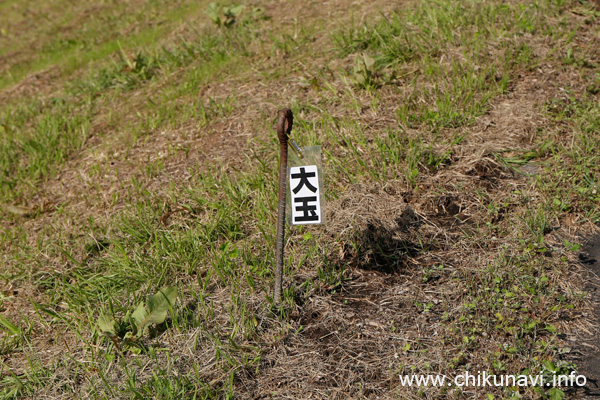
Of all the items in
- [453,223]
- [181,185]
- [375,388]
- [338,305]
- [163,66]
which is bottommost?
[375,388]

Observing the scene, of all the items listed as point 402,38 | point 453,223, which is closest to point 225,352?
point 453,223

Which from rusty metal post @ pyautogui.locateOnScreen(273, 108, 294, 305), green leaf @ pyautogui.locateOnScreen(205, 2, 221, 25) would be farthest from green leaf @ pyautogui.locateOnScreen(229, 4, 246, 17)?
rusty metal post @ pyautogui.locateOnScreen(273, 108, 294, 305)

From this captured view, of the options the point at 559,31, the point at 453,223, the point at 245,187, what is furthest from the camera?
the point at 559,31

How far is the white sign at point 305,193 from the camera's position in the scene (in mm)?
2385

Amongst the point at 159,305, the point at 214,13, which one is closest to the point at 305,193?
the point at 159,305

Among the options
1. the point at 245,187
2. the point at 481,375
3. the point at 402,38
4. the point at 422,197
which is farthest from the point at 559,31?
the point at 481,375

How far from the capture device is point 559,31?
14.3ft

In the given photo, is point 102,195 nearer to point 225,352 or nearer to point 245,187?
point 245,187

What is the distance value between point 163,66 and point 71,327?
2.95 metres

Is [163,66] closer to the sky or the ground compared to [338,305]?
closer to the sky

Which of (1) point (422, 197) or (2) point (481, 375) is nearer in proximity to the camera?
(2) point (481, 375)

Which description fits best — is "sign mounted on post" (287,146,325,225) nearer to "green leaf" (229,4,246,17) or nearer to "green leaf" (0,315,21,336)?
"green leaf" (0,315,21,336)

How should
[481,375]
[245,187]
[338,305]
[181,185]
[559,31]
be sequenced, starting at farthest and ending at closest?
[559,31] → [181,185] → [245,187] → [338,305] → [481,375]

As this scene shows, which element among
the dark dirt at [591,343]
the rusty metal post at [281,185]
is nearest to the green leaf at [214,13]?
the rusty metal post at [281,185]
